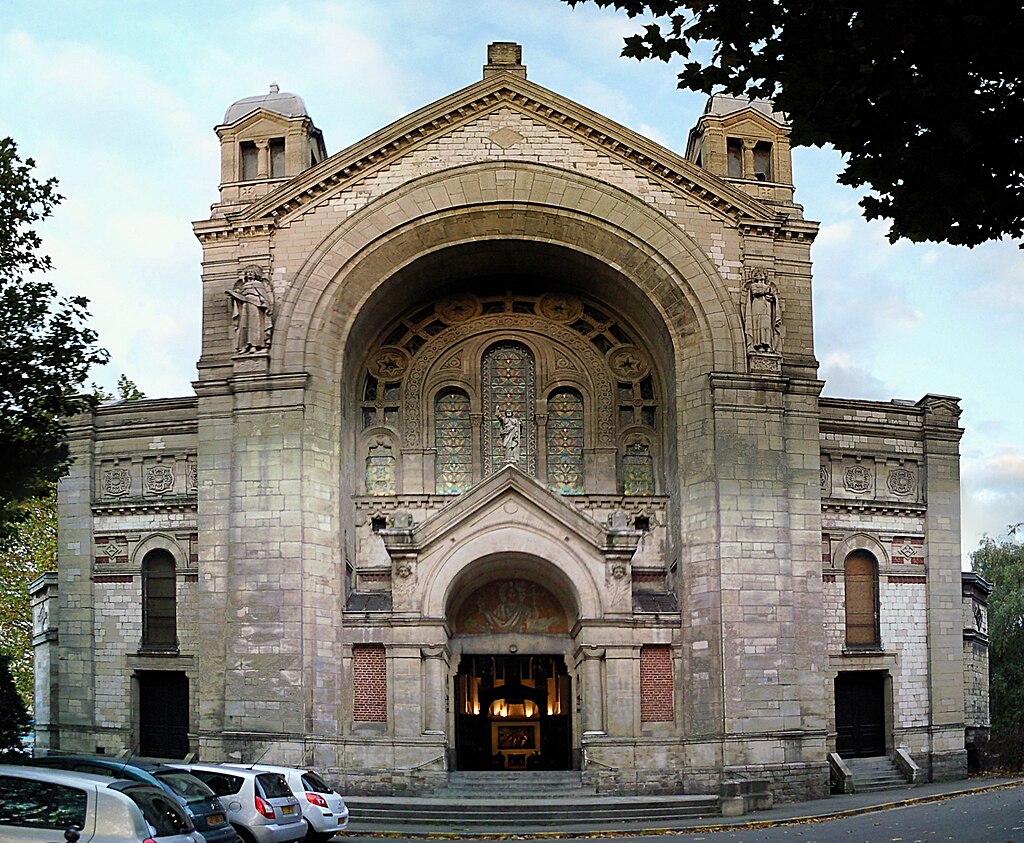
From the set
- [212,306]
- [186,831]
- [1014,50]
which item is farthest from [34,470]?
[1014,50]

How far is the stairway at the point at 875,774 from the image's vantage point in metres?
32.4

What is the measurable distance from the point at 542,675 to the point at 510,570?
395cm

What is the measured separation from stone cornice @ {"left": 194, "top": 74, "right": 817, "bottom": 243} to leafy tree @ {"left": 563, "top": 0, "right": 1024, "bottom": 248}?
20.2 meters

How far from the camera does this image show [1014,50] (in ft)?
37.5

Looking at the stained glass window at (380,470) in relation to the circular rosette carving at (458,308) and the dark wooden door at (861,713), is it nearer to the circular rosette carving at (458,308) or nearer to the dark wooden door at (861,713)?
the circular rosette carving at (458,308)

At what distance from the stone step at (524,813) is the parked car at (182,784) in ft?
28.8

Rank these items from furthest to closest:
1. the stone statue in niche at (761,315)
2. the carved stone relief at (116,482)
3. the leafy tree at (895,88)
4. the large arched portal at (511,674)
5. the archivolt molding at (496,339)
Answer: the archivolt molding at (496,339) → the carved stone relief at (116,482) → the large arched portal at (511,674) → the stone statue in niche at (761,315) → the leafy tree at (895,88)

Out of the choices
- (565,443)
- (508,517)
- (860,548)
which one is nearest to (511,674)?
(508,517)

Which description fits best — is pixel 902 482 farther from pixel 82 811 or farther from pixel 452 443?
pixel 82 811

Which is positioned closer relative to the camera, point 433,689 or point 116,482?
point 433,689

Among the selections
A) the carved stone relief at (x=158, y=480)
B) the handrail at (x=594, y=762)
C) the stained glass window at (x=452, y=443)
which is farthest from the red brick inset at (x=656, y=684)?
the carved stone relief at (x=158, y=480)

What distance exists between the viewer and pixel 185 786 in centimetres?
1922

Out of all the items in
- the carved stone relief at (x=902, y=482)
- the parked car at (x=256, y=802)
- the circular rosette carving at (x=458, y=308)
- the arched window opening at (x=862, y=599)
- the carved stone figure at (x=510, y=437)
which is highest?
the circular rosette carving at (x=458, y=308)

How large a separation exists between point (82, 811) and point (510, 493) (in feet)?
59.4
